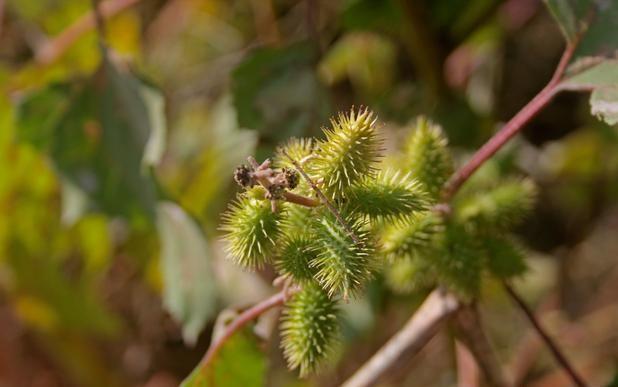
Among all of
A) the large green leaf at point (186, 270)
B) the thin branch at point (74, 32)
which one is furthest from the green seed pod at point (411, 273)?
the thin branch at point (74, 32)

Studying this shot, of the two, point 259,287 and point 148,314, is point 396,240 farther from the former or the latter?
point 148,314

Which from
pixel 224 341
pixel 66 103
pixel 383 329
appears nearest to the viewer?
pixel 224 341

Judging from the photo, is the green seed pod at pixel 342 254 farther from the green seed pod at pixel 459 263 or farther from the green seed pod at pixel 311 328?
the green seed pod at pixel 459 263

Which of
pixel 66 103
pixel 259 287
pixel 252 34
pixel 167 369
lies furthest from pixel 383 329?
pixel 252 34

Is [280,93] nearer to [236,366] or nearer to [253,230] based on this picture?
[236,366]

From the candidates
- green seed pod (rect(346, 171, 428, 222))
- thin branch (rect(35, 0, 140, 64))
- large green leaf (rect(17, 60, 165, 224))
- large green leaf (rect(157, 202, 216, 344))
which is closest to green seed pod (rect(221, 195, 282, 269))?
green seed pod (rect(346, 171, 428, 222))

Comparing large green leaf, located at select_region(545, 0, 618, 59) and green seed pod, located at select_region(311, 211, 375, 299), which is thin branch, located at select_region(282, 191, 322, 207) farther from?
large green leaf, located at select_region(545, 0, 618, 59)
